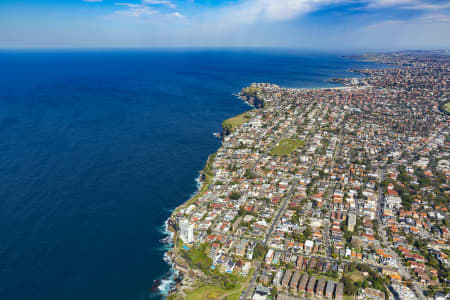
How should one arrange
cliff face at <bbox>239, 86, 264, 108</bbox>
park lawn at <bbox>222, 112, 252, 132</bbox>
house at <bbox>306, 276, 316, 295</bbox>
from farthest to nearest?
cliff face at <bbox>239, 86, 264, 108</bbox> < park lawn at <bbox>222, 112, 252, 132</bbox> < house at <bbox>306, 276, 316, 295</bbox>

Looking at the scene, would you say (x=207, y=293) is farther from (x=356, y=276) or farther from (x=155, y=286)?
(x=356, y=276)

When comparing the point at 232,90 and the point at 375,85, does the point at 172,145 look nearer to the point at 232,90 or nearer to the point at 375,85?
the point at 232,90

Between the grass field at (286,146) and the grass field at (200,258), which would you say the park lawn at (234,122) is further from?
the grass field at (200,258)

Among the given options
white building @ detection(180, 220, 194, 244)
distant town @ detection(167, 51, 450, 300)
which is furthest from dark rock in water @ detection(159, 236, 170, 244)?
white building @ detection(180, 220, 194, 244)

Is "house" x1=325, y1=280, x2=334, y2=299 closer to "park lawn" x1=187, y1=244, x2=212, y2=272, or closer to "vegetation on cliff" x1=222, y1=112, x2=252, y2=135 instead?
"park lawn" x1=187, y1=244, x2=212, y2=272

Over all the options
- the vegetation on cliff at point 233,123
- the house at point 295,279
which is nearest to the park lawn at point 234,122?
the vegetation on cliff at point 233,123
